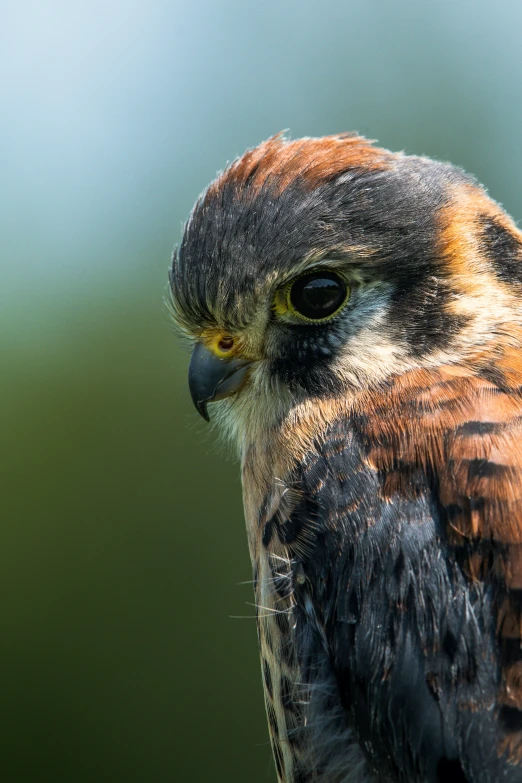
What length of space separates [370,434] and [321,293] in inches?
17.6

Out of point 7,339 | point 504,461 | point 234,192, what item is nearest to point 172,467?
point 7,339

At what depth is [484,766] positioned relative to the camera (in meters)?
1.96

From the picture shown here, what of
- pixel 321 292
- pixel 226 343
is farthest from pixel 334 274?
pixel 226 343

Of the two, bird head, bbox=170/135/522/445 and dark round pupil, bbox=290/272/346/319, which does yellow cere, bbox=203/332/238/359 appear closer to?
bird head, bbox=170/135/522/445

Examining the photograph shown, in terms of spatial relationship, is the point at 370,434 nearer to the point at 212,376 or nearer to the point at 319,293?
the point at 319,293

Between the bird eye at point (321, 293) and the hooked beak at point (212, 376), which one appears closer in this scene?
the bird eye at point (321, 293)

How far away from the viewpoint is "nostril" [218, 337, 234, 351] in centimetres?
271

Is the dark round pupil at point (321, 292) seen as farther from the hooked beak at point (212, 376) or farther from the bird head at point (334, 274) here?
the hooked beak at point (212, 376)

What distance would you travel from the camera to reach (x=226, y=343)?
8.95 ft

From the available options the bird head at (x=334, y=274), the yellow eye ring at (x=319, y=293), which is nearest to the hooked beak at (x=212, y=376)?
the bird head at (x=334, y=274)

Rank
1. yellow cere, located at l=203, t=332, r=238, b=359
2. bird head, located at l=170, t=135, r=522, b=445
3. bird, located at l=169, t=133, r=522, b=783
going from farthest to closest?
yellow cere, located at l=203, t=332, r=238, b=359, bird head, located at l=170, t=135, r=522, b=445, bird, located at l=169, t=133, r=522, b=783

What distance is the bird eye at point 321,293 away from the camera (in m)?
2.49

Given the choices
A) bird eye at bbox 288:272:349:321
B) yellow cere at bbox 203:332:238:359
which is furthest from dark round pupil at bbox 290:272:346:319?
yellow cere at bbox 203:332:238:359

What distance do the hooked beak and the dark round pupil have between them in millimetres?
310
